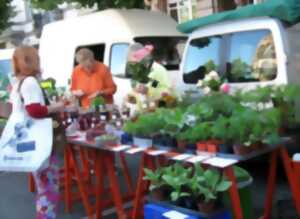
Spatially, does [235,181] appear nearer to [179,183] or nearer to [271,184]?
[179,183]

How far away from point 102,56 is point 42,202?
210 inches

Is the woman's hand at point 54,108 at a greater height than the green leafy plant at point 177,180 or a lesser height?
greater

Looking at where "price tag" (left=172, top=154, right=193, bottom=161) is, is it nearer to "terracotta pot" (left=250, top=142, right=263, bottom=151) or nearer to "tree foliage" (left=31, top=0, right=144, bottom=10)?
"terracotta pot" (left=250, top=142, right=263, bottom=151)

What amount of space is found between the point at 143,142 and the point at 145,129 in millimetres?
134

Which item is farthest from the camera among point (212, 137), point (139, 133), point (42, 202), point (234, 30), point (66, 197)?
point (234, 30)

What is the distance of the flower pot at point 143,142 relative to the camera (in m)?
4.30

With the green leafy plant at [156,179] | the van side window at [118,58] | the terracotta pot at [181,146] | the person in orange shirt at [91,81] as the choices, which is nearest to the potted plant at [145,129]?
the terracotta pot at [181,146]

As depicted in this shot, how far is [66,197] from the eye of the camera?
591cm

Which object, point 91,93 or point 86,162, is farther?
point 91,93

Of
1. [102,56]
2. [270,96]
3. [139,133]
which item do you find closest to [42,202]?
[139,133]

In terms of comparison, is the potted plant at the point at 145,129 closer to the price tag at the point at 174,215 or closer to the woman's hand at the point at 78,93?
the price tag at the point at 174,215

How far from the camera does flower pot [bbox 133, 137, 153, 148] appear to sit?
14.1 ft

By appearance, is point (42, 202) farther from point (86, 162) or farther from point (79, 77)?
point (79, 77)

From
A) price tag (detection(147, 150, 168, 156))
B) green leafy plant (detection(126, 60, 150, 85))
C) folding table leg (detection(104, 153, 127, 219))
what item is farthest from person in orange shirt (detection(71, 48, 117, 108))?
price tag (detection(147, 150, 168, 156))
